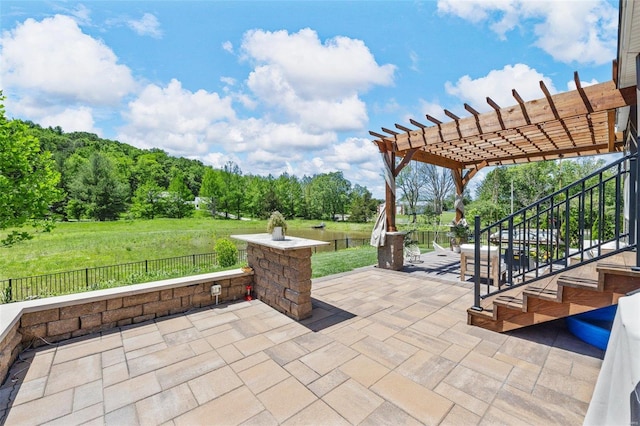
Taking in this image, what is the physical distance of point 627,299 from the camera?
1.34m

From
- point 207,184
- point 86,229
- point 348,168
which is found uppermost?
point 348,168

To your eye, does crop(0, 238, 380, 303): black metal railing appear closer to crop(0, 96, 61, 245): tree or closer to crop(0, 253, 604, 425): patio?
crop(0, 96, 61, 245): tree

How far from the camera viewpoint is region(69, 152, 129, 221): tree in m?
25.7

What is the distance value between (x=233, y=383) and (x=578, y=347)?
319cm

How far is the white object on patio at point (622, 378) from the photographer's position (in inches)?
40.5

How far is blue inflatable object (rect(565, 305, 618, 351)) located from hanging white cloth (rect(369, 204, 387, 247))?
3.21 m

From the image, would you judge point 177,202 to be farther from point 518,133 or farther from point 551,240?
point 551,240

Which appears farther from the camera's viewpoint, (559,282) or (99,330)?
(99,330)

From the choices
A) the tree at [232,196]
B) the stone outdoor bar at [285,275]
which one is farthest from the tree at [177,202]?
the stone outdoor bar at [285,275]

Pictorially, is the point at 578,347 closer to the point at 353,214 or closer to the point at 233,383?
the point at 233,383

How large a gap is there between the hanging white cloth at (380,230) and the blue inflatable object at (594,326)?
126 inches

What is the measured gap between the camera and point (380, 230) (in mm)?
5914

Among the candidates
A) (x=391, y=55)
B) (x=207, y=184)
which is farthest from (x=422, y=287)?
(x=207, y=184)

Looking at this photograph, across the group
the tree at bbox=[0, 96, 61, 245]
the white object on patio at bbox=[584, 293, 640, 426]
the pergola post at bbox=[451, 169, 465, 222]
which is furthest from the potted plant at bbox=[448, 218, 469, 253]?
the tree at bbox=[0, 96, 61, 245]
